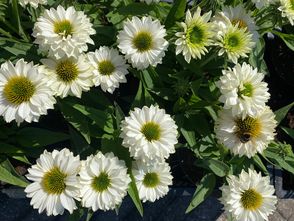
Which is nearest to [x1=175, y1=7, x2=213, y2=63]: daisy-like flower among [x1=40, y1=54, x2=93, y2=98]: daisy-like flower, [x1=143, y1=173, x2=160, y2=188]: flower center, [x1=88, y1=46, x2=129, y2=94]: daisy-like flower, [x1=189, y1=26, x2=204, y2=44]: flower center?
[x1=189, y1=26, x2=204, y2=44]: flower center

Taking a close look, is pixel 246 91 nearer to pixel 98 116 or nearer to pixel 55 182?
pixel 98 116

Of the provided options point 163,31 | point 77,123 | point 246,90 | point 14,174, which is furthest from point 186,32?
point 14,174

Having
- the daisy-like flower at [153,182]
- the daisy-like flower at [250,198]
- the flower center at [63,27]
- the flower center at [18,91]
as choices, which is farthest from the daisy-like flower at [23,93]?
the daisy-like flower at [250,198]

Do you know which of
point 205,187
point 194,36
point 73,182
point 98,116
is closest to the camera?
point 73,182

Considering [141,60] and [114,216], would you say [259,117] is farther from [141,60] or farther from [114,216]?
[114,216]

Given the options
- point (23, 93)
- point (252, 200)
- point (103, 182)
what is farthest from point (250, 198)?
point (23, 93)

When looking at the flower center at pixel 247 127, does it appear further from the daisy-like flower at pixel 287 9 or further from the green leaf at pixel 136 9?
the green leaf at pixel 136 9
